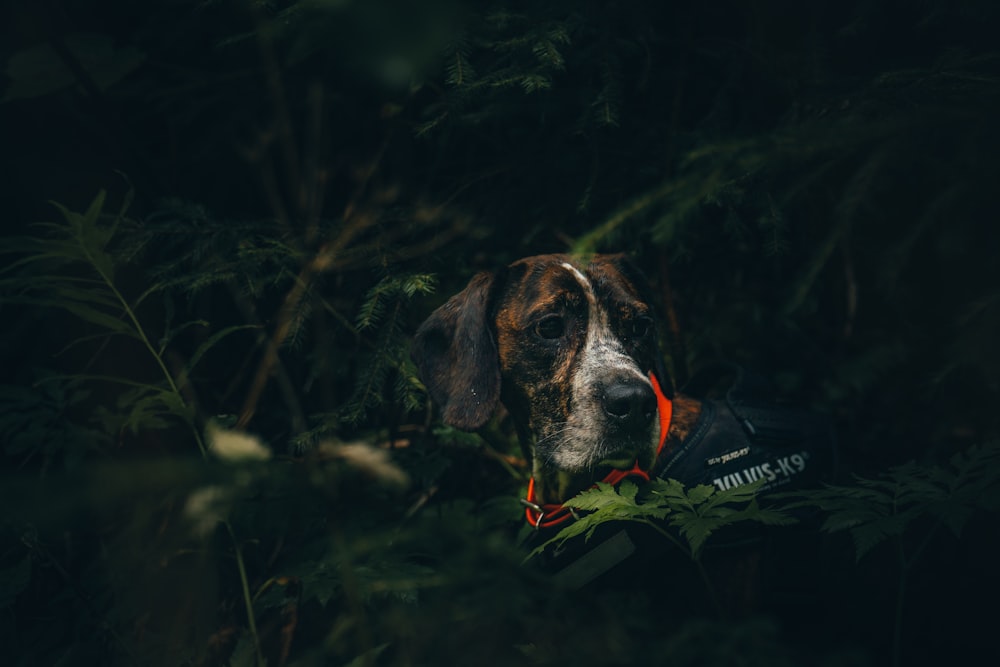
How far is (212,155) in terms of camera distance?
120 inches

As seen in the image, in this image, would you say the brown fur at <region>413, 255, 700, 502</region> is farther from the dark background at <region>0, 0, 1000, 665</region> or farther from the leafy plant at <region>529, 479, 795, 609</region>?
the leafy plant at <region>529, 479, 795, 609</region>

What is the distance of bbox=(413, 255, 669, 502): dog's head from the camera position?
6.53ft

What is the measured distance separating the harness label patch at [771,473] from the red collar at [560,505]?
0.22 metres

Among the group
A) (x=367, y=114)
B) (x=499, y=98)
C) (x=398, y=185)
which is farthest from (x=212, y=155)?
(x=499, y=98)

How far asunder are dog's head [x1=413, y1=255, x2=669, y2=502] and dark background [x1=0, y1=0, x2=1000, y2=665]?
0.61 ft

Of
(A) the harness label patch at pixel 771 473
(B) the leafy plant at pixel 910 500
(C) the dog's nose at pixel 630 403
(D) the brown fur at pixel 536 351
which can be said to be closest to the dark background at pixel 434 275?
(B) the leafy plant at pixel 910 500

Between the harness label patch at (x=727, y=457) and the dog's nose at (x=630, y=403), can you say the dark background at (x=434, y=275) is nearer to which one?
the harness label patch at (x=727, y=457)

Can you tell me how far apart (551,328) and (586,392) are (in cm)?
28

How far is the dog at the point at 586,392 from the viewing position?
194cm

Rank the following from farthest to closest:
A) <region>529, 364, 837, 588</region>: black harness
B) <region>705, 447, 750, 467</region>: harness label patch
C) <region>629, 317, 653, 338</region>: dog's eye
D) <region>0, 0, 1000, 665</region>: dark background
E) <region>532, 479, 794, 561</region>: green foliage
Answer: <region>629, 317, 653, 338</region>: dog's eye
<region>705, 447, 750, 467</region>: harness label patch
<region>529, 364, 837, 588</region>: black harness
<region>532, 479, 794, 561</region>: green foliage
<region>0, 0, 1000, 665</region>: dark background

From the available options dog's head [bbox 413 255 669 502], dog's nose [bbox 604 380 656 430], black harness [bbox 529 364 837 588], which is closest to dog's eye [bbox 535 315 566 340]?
dog's head [bbox 413 255 669 502]

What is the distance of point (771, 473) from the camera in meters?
1.92

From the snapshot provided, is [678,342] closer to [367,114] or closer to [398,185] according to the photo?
[398,185]

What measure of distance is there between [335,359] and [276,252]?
0.50 metres
